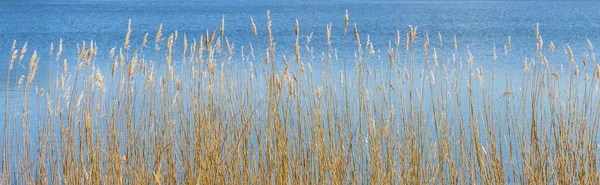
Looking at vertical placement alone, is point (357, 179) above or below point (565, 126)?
below

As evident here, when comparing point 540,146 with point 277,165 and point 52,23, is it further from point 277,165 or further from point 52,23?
point 52,23

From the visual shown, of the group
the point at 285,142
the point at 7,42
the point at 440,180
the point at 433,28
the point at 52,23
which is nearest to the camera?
the point at 285,142

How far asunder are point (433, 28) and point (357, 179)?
15.9 metres

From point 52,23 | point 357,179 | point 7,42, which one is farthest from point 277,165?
point 52,23

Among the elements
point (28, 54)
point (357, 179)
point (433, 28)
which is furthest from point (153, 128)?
→ point (433, 28)

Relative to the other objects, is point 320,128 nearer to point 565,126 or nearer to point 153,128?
point 153,128

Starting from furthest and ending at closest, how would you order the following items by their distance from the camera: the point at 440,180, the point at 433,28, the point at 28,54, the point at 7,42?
the point at 433,28
the point at 7,42
the point at 28,54
the point at 440,180

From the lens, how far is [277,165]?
2.84m

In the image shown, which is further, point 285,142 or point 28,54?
point 28,54

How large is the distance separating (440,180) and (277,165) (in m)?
0.61

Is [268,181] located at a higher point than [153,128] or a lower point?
lower

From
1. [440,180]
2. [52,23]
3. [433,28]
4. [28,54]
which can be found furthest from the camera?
[52,23]

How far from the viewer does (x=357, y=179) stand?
2.97 meters

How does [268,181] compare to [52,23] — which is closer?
[268,181]
